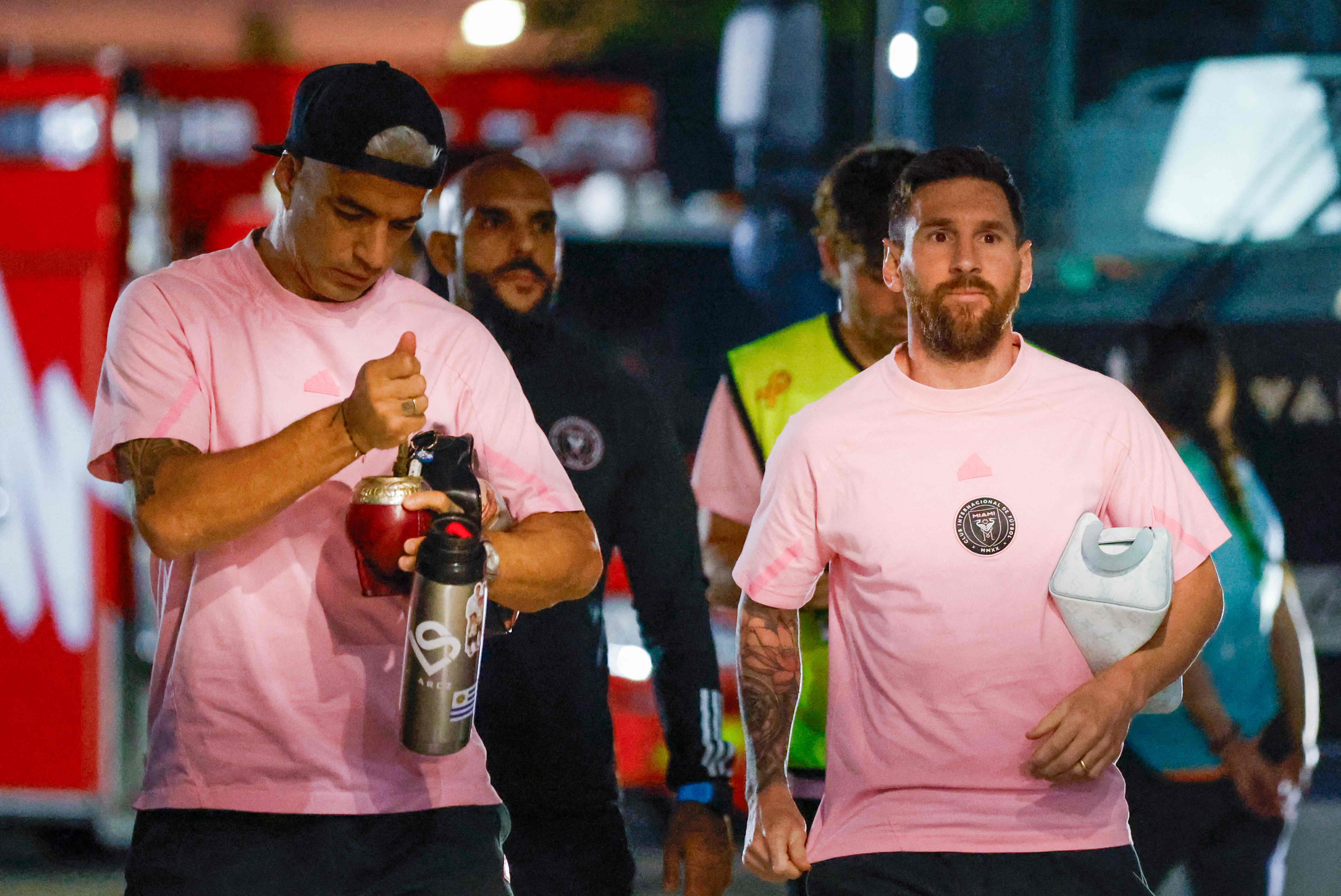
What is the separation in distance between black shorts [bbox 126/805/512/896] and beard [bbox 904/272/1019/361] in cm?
98

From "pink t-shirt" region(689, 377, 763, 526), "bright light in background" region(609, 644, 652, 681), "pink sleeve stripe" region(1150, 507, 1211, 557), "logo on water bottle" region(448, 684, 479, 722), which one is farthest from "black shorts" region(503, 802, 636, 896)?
"bright light in background" region(609, 644, 652, 681)

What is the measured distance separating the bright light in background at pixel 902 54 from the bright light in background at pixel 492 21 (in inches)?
193

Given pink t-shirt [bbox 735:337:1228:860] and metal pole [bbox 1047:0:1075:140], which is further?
metal pole [bbox 1047:0:1075:140]

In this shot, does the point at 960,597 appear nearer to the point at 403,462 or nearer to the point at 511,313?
the point at 403,462

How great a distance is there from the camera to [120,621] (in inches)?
198

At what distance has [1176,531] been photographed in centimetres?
214

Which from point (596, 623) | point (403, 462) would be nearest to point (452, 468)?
point (403, 462)

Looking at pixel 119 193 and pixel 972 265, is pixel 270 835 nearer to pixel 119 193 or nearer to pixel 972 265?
pixel 972 265

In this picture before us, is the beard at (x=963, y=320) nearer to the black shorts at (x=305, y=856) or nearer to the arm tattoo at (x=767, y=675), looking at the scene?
the arm tattoo at (x=767, y=675)

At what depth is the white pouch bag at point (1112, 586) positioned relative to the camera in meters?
2.01

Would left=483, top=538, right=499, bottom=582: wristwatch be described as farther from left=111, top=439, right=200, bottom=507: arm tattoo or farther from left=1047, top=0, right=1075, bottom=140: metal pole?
left=1047, top=0, right=1075, bottom=140: metal pole

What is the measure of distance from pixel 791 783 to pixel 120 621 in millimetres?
3122

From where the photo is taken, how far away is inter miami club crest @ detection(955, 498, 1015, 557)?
2104mm

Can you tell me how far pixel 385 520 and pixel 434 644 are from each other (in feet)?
0.54
